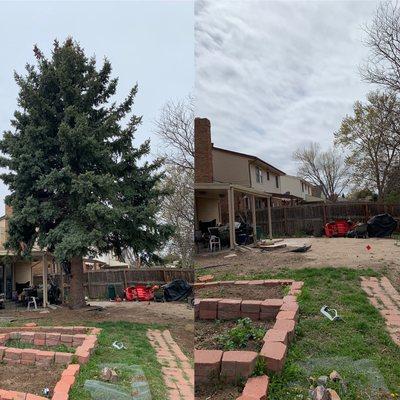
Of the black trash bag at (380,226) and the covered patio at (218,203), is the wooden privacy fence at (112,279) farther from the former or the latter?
the covered patio at (218,203)

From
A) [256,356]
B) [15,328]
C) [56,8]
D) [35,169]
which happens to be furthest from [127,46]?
[35,169]

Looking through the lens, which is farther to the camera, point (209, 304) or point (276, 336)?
point (209, 304)

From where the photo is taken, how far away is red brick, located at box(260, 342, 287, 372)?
1066 millimetres

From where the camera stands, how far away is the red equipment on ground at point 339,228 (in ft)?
5.05

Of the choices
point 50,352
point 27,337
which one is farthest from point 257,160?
point 27,337

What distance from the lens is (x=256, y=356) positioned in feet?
3.46

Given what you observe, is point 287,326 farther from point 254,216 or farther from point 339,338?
point 254,216

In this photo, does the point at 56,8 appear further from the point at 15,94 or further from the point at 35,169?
the point at 15,94

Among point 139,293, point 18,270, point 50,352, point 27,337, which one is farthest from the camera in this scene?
point 18,270

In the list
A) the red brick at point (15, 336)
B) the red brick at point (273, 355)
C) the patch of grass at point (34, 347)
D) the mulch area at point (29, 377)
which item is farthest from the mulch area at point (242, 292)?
the red brick at point (15, 336)

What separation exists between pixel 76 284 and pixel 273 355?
8.97m

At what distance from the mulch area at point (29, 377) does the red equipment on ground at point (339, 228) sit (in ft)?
9.63

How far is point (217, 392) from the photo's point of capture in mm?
1049

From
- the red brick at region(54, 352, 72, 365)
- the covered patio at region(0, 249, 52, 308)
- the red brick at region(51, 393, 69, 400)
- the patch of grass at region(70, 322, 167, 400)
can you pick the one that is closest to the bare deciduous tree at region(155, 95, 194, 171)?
the patch of grass at region(70, 322, 167, 400)
